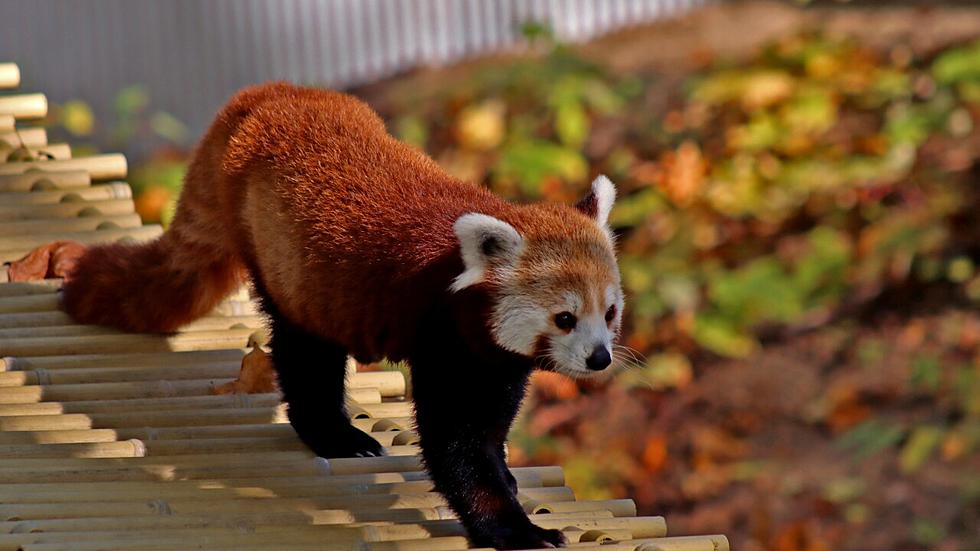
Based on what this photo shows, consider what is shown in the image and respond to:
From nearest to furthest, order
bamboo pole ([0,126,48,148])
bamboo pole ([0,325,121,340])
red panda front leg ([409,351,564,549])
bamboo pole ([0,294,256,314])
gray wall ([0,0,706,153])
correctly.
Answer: red panda front leg ([409,351,564,549]) < bamboo pole ([0,325,121,340]) < bamboo pole ([0,294,256,314]) < bamboo pole ([0,126,48,148]) < gray wall ([0,0,706,153])

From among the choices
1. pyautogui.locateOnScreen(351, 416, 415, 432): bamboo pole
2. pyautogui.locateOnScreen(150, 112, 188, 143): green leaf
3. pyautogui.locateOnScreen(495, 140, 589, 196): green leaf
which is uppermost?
pyautogui.locateOnScreen(351, 416, 415, 432): bamboo pole

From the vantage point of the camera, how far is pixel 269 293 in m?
3.34

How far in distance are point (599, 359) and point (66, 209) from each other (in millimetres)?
2089

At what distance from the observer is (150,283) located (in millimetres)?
3639

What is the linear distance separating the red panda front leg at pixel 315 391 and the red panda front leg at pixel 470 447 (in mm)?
360

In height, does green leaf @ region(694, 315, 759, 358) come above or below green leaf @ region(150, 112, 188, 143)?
below

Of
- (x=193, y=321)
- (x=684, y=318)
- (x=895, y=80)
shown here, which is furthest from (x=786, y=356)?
(x=193, y=321)

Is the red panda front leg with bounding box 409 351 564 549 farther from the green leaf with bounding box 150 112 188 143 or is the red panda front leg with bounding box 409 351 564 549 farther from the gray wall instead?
the green leaf with bounding box 150 112 188 143

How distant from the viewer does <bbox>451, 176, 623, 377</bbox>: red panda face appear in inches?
111

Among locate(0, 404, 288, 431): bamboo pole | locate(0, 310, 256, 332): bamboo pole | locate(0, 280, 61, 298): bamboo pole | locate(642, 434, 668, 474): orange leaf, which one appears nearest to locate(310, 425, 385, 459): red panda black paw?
locate(0, 404, 288, 431): bamboo pole

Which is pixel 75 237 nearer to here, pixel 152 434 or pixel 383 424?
pixel 152 434

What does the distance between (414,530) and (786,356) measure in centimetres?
354

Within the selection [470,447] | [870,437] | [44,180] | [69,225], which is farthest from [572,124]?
[470,447]

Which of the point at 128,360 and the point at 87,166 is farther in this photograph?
the point at 87,166
